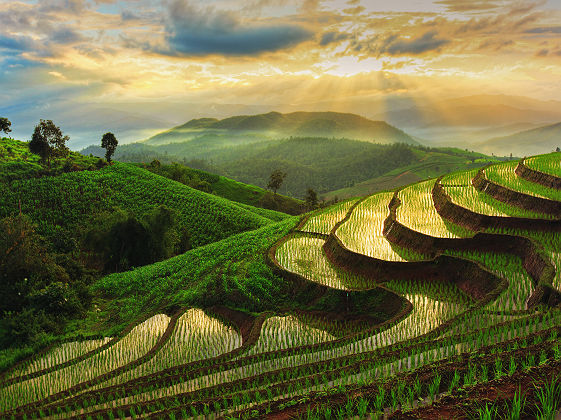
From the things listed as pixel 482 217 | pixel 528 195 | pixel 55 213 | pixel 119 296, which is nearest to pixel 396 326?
pixel 482 217

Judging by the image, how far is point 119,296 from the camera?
20.7 metres

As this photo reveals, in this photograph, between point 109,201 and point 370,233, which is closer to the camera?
point 370,233

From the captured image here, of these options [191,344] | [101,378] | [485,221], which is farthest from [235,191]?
[101,378]

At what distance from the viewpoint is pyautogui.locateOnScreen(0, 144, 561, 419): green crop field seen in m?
5.44

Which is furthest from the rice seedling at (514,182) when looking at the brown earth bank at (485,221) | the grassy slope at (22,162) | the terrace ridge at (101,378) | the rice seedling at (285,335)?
the grassy slope at (22,162)

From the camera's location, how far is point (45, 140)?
44781mm

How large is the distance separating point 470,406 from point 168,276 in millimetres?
19070

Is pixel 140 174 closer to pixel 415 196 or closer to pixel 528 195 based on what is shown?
pixel 415 196

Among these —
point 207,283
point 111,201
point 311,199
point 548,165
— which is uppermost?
point 111,201

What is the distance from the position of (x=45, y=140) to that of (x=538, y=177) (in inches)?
2064

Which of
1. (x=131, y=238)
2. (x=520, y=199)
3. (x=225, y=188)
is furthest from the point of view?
(x=225, y=188)

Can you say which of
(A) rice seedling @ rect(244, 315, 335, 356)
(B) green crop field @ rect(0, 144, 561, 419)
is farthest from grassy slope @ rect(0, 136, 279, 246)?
(A) rice seedling @ rect(244, 315, 335, 356)

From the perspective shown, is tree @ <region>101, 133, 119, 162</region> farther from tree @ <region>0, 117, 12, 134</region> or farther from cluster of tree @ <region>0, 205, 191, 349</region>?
cluster of tree @ <region>0, 205, 191, 349</region>

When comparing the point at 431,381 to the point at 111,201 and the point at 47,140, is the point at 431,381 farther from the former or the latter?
the point at 47,140
